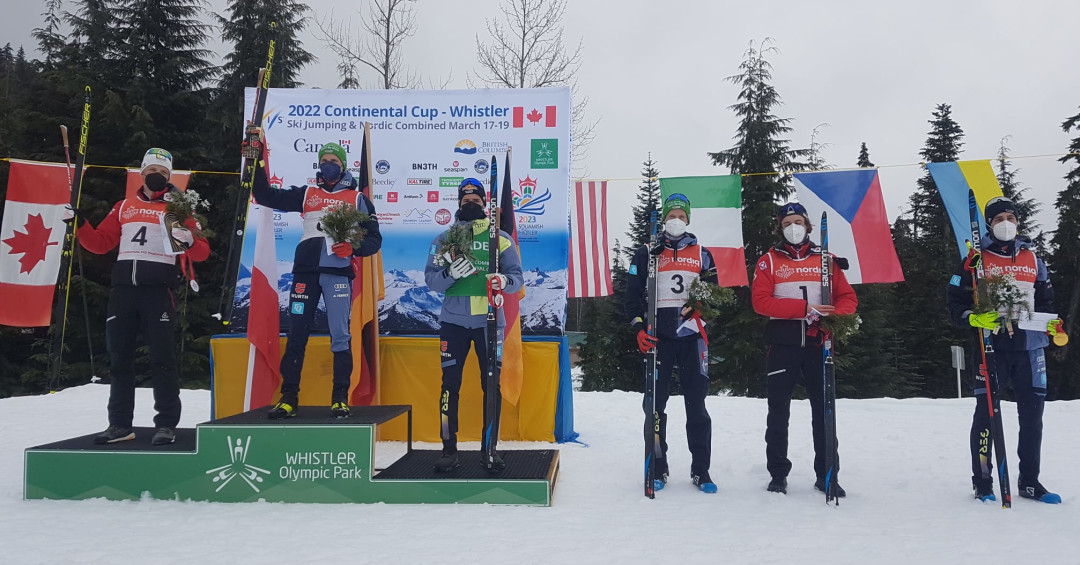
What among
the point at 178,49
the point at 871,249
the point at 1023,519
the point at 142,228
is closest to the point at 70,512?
the point at 142,228

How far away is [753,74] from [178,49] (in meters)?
17.0

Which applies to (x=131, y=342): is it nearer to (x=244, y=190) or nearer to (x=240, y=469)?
(x=240, y=469)

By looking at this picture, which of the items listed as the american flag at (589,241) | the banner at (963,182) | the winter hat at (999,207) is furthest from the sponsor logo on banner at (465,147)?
the banner at (963,182)

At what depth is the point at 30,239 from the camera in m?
8.55

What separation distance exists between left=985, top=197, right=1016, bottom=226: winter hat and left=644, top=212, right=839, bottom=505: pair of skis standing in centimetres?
112

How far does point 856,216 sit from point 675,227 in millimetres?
4807

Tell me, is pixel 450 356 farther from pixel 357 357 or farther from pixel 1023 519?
pixel 1023 519

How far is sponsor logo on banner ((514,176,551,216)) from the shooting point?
651cm

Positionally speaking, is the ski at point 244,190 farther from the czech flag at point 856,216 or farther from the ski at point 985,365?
the czech flag at point 856,216

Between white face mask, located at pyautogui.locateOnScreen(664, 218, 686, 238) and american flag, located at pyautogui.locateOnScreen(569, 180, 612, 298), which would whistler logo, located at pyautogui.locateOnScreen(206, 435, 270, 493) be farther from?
american flag, located at pyautogui.locateOnScreen(569, 180, 612, 298)

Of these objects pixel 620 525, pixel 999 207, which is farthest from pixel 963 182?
pixel 620 525

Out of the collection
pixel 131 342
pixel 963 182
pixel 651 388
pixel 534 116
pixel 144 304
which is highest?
pixel 534 116

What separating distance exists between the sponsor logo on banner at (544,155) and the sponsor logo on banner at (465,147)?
0.63 meters

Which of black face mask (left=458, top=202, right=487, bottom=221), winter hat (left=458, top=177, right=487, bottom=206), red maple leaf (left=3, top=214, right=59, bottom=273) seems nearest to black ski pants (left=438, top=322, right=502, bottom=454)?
black face mask (left=458, top=202, right=487, bottom=221)
